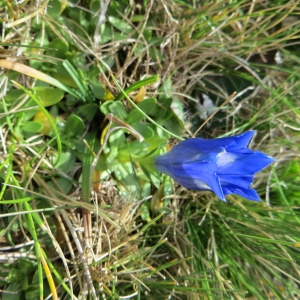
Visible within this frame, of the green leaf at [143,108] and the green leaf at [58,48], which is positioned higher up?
the green leaf at [58,48]

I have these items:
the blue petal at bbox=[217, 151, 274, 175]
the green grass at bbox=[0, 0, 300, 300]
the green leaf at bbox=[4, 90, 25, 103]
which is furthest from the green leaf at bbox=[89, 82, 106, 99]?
the blue petal at bbox=[217, 151, 274, 175]

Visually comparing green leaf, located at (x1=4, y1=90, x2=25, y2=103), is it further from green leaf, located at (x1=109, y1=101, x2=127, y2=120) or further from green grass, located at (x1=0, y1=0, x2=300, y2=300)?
green leaf, located at (x1=109, y1=101, x2=127, y2=120)

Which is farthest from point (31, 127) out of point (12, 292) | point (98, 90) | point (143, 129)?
point (12, 292)

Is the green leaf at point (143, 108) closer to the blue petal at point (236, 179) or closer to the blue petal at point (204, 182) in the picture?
the blue petal at point (204, 182)

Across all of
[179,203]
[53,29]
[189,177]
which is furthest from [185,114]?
[53,29]

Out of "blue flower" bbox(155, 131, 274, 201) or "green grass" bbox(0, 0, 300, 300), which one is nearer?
"blue flower" bbox(155, 131, 274, 201)

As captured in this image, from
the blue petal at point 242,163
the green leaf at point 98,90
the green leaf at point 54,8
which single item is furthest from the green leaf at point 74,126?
the blue petal at point 242,163

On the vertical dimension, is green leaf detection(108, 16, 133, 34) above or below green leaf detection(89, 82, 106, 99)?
above
